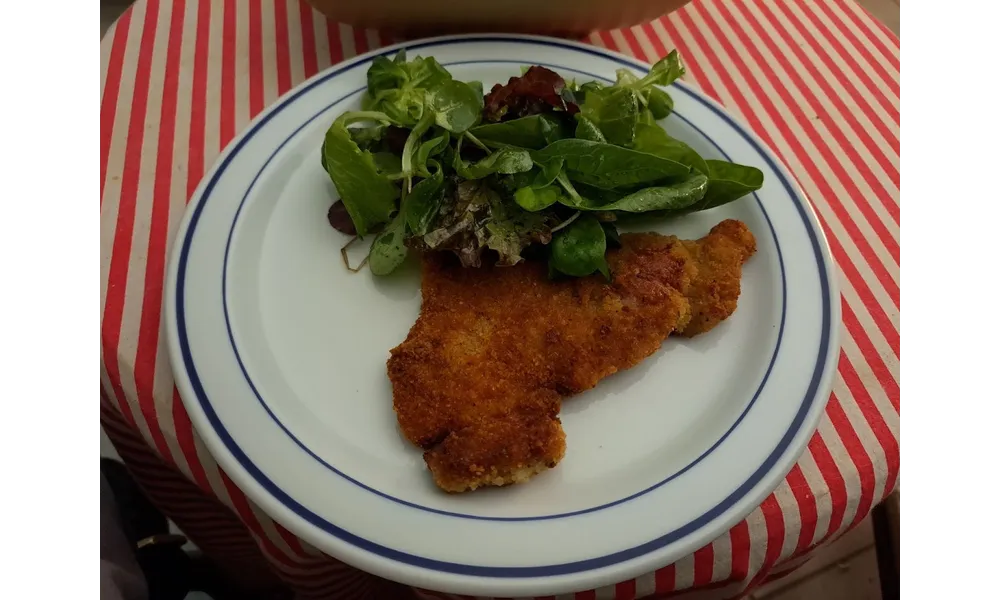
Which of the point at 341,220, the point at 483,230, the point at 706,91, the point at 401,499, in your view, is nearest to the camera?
the point at 401,499

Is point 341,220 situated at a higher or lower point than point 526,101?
lower

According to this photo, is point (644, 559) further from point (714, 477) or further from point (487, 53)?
point (487, 53)

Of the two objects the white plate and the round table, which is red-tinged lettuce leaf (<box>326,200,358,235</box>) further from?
the round table

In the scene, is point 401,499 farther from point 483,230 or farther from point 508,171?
point 508,171

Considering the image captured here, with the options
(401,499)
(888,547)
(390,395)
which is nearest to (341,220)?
(390,395)

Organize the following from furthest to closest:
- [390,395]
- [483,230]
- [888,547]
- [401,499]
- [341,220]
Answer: [888,547] < [341,220] < [483,230] < [390,395] < [401,499]

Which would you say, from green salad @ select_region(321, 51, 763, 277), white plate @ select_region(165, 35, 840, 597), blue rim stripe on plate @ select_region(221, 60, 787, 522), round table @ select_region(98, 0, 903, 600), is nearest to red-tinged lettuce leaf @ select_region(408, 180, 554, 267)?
green salad @ select_region(321, 51, 763, 277)

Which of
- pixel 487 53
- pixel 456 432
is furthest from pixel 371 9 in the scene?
pixel 456 432

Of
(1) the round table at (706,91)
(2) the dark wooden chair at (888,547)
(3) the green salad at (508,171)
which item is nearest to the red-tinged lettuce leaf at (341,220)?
(3) the green salad at (508,171)
